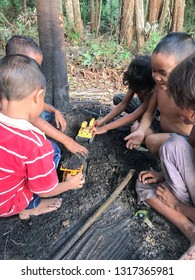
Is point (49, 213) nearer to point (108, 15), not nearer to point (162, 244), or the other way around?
point (162, 244)

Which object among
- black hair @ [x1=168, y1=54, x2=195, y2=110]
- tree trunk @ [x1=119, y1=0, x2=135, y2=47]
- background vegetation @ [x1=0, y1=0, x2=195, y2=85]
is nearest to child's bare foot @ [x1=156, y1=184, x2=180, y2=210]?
black hair @ [x1=168, y1=54, x2=195, y2=110]

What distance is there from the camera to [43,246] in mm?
1733

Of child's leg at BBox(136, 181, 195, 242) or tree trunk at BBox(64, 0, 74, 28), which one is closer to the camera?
child's leg at BBox(136, 181, 195, 242)

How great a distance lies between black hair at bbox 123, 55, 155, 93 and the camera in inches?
96.7

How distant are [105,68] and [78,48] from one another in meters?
0.71

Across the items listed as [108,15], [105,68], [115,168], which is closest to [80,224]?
[115,168]

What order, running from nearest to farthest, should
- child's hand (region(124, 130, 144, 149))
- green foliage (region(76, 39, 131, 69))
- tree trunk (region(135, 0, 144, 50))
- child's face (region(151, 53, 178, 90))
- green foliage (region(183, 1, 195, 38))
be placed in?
child's face (region(151, 53, 178, 90)) < child's hand (region(124, 130, 144, 149)) < green foliage (region(76, 39, 131, 69)) < tree trunk (region(135, 0, 144, 50)) < green foliage (region(183, 1, 195, 38))

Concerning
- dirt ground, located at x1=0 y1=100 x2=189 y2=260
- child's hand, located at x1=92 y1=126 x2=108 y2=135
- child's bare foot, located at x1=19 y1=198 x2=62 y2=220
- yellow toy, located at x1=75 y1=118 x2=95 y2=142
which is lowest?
dirt ground, located at x1=0 y1=100 x2=189 y2=260

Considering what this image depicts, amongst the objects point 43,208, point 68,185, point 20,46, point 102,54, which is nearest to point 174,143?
point 68,185

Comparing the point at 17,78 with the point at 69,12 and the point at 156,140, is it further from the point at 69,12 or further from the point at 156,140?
the point at 69,12

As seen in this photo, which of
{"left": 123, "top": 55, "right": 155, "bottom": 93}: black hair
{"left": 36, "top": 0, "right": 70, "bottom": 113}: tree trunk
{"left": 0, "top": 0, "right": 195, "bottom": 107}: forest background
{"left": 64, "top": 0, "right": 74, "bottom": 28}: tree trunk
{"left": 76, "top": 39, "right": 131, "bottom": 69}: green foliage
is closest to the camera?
{"left": 123, "top": 55, "right": 155, "bottom": 93}: black hair

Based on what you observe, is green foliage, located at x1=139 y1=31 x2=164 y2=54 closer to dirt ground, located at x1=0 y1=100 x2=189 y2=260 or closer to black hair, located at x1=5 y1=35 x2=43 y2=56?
black hair, located at x1=5 y1=35 x2=43 y2=56

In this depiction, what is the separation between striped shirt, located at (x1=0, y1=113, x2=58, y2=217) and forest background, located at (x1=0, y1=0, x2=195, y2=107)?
8.33ft

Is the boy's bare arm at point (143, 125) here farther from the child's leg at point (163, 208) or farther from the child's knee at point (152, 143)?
the child's leg at point (163, 208)
